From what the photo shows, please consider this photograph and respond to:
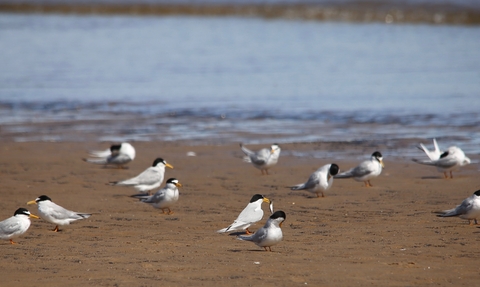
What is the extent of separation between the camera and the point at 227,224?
8.79 m

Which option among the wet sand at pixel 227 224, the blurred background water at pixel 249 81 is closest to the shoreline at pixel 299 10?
the blurred background water at pixel 249 81

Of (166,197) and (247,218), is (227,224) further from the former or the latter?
(166,197)

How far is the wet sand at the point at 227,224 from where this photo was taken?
668cm

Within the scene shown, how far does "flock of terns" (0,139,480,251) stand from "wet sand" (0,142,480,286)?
0.48ft

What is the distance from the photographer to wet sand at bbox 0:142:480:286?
6.68 m

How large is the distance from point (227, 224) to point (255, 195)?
0.47 metres

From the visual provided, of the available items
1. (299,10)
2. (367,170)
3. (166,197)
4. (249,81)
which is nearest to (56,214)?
(166,197)

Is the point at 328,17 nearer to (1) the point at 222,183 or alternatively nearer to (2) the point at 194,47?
(2) the point at 194,47

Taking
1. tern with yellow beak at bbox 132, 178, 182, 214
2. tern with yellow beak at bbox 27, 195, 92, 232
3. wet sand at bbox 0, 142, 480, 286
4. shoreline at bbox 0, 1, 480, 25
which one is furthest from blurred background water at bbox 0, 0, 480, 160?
tern with yellow beak at bbox 27, 195, 92, 232

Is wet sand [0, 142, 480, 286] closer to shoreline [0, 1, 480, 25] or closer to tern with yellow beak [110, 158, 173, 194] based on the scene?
tern with yellow beak [110, 158, 173, 194]

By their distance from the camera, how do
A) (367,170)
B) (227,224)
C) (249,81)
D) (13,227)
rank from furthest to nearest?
(249,81), (367,170), (227,224), (13,227)

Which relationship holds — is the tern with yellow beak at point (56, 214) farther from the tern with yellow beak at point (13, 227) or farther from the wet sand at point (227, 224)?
the tern with yellow beak at point (13, 227)

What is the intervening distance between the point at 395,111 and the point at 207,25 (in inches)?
919

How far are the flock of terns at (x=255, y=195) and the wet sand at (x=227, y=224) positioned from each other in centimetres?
15
